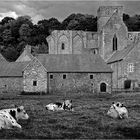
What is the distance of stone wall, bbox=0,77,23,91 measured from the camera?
49344mm

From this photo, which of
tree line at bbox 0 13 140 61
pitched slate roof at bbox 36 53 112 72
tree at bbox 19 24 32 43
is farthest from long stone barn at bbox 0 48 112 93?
tree at bbox 19 24 32 43

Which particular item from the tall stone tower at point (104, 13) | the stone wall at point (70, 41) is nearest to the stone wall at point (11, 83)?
the stone wall at point (70, 41)

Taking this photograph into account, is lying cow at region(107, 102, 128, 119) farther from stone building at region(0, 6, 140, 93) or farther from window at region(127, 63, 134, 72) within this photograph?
window at region(127, 63, 134, 72)

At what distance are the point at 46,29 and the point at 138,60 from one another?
76088 mm

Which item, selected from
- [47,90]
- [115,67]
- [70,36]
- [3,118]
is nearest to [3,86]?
[47,90]

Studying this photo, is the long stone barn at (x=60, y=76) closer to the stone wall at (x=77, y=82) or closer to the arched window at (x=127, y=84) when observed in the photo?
the stone wall at (x=77, y=82)

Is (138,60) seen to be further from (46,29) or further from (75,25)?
(46,29)

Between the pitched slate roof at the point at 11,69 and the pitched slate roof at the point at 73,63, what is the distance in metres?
4.15

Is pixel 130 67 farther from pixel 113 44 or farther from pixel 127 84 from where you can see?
pixel 113 44

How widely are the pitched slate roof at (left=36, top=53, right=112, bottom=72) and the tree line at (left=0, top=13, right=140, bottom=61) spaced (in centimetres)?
6031

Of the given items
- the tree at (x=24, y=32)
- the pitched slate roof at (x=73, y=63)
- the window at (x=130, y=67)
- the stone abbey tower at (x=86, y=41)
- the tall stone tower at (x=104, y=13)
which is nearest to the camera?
the pitched slate roof at (x=73, y=63)

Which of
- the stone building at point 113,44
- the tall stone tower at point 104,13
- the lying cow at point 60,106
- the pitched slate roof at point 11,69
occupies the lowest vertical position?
the lying cow at point 60,106

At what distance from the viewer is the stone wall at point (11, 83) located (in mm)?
49344

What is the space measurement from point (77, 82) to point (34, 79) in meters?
6.22
